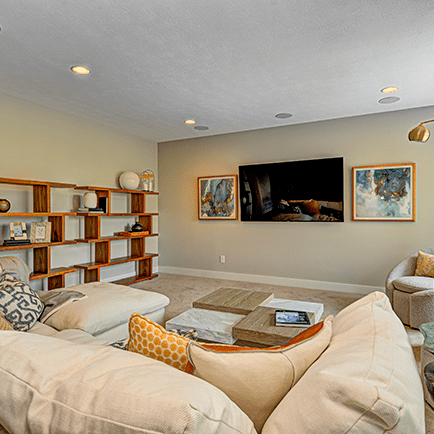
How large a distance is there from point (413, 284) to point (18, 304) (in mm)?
3513

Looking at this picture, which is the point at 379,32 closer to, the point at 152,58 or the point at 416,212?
the point at 152,58

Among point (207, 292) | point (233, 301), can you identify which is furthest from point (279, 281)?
point (233, 301)

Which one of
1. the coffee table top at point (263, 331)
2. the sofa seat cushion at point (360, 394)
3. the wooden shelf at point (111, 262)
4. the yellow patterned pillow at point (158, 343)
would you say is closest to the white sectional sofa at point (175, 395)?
the sofa seat cushion at point (360, 394)

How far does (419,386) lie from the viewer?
0.76 m

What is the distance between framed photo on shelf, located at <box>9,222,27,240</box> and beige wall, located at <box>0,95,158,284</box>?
0.21 meters

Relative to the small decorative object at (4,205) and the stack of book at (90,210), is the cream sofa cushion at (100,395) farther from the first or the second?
the stack of book at (90,210)

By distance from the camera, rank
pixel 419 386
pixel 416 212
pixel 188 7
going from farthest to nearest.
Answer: pixel 416 212 → pixel 188 7 → pixel 419 386

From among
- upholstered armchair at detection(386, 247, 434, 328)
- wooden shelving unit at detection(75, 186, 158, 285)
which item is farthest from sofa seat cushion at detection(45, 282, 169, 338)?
upholstered armchair at detection(386, 247, 434, 328)

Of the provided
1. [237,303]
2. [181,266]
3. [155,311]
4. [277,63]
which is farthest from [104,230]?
[277,63]

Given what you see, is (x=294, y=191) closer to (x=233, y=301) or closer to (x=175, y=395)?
(x=233, y=301)

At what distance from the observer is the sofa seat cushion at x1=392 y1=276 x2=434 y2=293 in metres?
3.33

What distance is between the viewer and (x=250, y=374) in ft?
2.77

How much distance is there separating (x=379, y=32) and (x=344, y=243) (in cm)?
305

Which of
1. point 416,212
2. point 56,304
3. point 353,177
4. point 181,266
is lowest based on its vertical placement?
point 181,266
